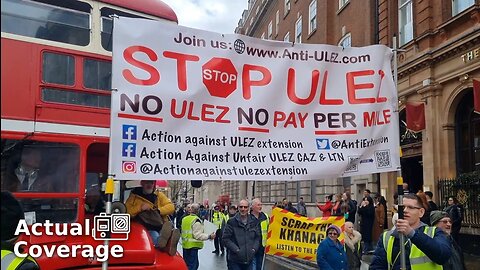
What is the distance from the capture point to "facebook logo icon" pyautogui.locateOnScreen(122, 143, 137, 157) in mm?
4082

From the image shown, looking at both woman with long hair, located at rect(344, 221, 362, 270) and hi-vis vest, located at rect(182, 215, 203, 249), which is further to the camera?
hi-vis vest, located at rect(182, 215, 203, 249)

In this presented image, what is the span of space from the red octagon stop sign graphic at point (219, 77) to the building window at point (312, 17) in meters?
27.2

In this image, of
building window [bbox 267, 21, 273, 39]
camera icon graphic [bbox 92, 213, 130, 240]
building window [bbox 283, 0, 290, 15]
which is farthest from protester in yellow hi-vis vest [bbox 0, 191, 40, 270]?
building window [bbox 267, 21, 273, 39]

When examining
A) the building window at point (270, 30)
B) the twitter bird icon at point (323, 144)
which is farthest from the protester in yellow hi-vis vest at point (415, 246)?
the building window at point (270, 30)

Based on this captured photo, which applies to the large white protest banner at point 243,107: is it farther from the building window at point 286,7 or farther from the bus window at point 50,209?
the building window at point 286,7

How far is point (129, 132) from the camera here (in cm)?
412

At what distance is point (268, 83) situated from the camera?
4859mm

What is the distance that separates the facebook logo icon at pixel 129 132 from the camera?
411 centimetres

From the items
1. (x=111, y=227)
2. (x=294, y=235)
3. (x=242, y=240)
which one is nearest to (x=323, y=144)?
(x=111, y=227)

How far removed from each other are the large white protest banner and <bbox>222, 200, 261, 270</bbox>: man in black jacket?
11.7 ft

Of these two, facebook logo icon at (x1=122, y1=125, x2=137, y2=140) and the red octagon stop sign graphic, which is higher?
the red octagon stop sign graphic

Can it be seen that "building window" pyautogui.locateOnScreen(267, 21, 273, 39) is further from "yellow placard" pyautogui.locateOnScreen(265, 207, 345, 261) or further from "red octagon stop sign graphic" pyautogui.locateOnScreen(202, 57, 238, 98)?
"red octagon stop sign graphic" pyautogui.locateOnScreen(202, 57, 238, 98)

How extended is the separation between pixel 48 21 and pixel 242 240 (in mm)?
4237

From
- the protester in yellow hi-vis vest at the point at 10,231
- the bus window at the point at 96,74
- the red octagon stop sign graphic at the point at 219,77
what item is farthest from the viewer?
the bus window at the point at 96,74
